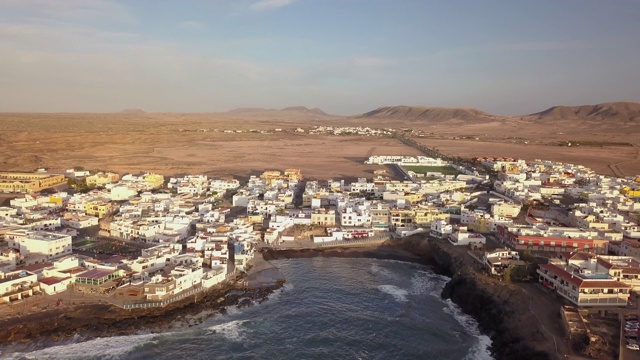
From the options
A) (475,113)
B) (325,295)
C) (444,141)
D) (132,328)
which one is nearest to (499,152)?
(444,141)

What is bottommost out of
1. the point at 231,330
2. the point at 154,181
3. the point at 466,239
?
the point at 231,330

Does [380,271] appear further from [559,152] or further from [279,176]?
[559,152]

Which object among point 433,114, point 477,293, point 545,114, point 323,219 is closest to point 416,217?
point 323,219

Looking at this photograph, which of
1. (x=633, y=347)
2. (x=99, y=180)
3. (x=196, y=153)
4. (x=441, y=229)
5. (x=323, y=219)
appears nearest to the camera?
(x=633, y=347)

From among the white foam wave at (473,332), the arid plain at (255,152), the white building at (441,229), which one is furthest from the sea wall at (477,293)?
the arid plain at (255,152)

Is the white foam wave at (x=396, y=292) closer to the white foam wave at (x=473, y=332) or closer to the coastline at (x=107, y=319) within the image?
the white foam wave at (x=473, y=332)

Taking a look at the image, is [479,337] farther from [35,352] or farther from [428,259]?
[35,352]
